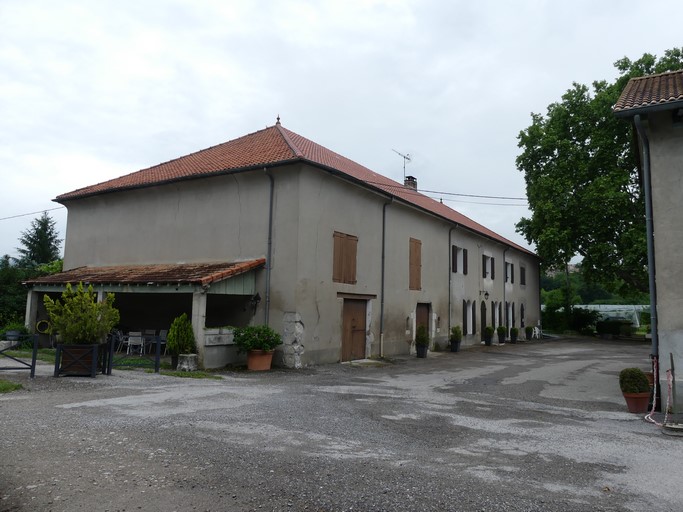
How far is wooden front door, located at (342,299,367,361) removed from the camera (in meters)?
15.4

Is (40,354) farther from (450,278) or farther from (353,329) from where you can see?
(450,278)

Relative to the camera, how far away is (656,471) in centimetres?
507

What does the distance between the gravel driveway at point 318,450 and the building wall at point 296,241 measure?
12.4ft

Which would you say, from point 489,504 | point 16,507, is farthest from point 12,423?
point 489,504

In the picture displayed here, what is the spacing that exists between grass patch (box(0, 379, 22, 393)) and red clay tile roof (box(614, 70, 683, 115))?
11.5m

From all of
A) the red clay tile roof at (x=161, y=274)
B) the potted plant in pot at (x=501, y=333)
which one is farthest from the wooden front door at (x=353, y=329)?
the potted plant in pot at (x=501, y=333)

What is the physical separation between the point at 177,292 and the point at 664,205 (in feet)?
35.2

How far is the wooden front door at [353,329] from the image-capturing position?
605 inches

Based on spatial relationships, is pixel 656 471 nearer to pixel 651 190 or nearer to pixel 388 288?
pixel 651 190

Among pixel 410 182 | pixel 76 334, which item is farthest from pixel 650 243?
pixel 410 182

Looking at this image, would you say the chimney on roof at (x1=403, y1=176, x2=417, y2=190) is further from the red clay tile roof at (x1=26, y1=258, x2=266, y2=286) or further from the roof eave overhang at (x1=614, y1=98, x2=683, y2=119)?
the roof eave overhang at (x1=614, y1=98, x2=683, y2=119)

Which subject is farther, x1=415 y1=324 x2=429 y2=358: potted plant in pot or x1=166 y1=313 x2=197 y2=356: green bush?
x1=415 y1=324 x2=429 y2=358: potted plant in pot

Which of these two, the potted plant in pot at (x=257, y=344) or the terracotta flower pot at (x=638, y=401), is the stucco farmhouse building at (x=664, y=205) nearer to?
the terracotta flower pot at (x=638, y=401)

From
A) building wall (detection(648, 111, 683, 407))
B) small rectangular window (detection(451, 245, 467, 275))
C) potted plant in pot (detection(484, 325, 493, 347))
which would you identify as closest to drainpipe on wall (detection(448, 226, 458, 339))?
small rectangular window (detection(451, 245, 467, 275))
